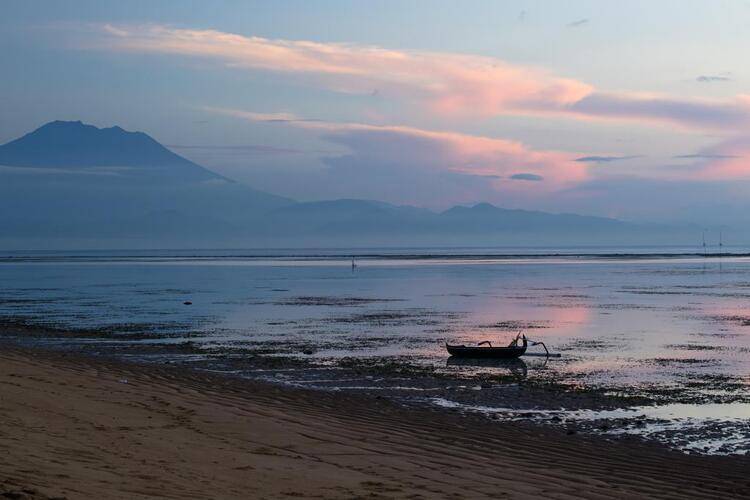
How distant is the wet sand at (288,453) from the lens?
1036 cm

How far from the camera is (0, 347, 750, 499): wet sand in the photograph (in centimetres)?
1036

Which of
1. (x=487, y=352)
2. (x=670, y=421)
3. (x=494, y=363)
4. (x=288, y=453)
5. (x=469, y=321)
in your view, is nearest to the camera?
(x=288, y=453)

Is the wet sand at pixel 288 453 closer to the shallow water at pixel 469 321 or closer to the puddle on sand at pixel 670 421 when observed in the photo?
the puddle on sand at pixel 670 421

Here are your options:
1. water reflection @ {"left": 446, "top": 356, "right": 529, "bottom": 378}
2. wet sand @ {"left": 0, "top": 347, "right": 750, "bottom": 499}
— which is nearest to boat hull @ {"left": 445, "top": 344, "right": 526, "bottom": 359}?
water reflection @ {"left": 446, "top": 356, "right": 529, "bottom": 378}

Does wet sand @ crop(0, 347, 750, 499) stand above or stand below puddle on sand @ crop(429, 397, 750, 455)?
above

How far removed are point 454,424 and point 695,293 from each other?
56.9 m

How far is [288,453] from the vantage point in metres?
13.1

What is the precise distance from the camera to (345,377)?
2591 centimetres

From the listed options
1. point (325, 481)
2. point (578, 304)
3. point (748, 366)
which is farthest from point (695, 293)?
point (325, 481)

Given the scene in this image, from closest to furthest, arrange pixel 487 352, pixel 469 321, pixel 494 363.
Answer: pixel 494 363
pixel 487 352
pixel 469 321

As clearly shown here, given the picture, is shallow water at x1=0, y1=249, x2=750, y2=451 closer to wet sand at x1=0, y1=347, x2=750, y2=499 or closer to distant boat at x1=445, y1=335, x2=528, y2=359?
distant boat at x1=445, y1=335, x2=528, y2=359

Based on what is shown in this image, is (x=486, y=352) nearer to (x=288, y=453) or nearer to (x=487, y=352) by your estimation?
(x=487, y=352)

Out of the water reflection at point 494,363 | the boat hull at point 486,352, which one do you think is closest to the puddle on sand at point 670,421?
the water reflection at point 494,363

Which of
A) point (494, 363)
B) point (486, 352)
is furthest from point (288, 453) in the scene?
point (486, 352)
